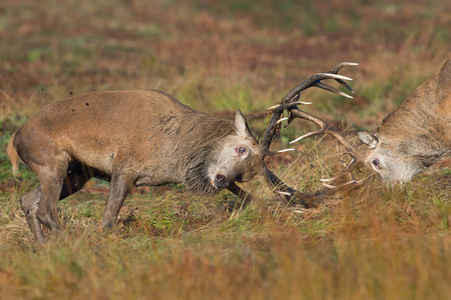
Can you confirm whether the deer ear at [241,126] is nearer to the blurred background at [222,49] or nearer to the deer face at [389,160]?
the deer face at [389,160]

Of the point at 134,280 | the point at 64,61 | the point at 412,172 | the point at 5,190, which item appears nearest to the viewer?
the point at 134,280

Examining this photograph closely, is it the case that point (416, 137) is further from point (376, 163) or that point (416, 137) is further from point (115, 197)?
point (115, 197)

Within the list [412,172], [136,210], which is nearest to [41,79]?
[136,210]

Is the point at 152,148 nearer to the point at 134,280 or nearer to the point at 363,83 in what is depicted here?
the point at 134,280

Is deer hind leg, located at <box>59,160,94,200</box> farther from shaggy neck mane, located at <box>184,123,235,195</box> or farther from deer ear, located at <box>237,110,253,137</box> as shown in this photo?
deer ear, located at <box>237,110,253,137</box>

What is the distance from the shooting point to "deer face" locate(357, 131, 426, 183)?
778 centimetres

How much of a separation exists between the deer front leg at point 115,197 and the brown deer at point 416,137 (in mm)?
2686

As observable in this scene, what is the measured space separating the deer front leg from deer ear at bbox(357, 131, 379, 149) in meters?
2.66

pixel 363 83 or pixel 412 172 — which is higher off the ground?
pixel 412 172

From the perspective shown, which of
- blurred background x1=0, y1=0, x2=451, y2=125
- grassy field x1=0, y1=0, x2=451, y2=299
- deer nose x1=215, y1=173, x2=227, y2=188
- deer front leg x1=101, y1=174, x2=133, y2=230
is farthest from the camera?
blurred background x1=0, y1=0, x2=451, y2=125

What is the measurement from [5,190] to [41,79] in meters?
7.55

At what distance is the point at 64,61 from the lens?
58.2ft

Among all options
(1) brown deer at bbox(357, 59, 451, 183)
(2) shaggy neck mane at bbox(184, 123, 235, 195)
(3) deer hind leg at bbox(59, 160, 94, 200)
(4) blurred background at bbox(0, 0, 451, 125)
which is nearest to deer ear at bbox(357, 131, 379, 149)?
(1) brown deer at bbox(357, 59, 451, 183)

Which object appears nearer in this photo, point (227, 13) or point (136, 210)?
point (136, 210)
